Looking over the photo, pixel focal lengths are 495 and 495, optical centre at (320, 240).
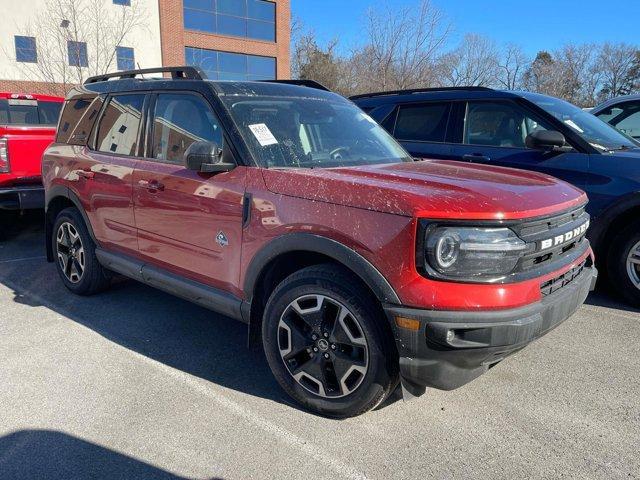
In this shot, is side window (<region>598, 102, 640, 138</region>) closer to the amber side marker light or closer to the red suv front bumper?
the red suv front bumper

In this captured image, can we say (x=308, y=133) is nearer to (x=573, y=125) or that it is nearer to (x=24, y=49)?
(x=573, y=125)

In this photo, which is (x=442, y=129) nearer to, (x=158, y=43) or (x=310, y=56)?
(x=158, y=43)

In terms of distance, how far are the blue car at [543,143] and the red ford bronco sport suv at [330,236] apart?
5.02ft

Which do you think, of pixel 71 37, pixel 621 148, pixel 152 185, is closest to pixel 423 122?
Result: pixel 621 148

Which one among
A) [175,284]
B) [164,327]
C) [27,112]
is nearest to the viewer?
[175,284]

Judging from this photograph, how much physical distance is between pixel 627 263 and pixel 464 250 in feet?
9.74

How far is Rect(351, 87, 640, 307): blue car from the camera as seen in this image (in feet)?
14.4

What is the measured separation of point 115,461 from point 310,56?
135 ft

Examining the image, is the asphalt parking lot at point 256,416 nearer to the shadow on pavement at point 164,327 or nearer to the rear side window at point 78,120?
the shadow on pavement at point 164,327

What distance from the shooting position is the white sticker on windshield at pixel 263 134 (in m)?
3.12

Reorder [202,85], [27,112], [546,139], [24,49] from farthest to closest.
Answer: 1. [24,49]
2. [27,112]
3. [546,139]
4. [202,85]

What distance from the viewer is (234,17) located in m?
31.0

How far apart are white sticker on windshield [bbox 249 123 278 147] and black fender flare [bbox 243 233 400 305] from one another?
2.36 ft

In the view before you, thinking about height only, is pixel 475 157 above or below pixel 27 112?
below
